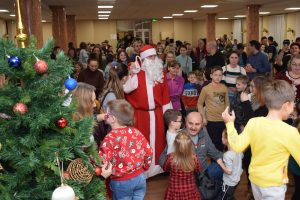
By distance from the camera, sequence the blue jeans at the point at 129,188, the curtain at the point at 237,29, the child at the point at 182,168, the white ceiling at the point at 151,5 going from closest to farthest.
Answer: the blue jeans at the point at 129,188 → the child at the point at 182,168 → the white ceiling at the point at 151,5 → the curtain at the point at 237,29

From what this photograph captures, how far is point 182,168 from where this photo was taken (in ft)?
11.2

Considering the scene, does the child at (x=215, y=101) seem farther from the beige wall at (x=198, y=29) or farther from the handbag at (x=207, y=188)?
the beige wall at (x=198, y=29)

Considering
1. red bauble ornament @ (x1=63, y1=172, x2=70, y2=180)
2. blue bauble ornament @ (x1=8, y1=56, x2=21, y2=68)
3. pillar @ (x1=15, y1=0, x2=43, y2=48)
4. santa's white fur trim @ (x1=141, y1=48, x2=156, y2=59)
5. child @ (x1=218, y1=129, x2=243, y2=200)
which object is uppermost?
pillar @ (x1=15, y1=0, x2=43, y2=48)

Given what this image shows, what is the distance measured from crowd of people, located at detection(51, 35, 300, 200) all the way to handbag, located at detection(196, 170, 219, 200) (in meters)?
0.02

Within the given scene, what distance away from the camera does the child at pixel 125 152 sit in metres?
2.86

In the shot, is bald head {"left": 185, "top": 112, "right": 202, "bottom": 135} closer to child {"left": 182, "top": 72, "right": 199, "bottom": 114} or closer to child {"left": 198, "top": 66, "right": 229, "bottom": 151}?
child {"left": 198, "top": 66, "right": 229, "bottom": 151}

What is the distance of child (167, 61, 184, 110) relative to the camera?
17.8ft

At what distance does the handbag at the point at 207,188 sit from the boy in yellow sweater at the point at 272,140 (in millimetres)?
1286

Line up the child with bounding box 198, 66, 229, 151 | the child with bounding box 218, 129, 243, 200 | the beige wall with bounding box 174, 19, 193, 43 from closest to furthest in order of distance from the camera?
1. the child with bounding box 218, 129, 243, 200
2. the child with bounding box 198, 66, 229, 151
3. the beige wall with bounding box 174, 19, 193, 43

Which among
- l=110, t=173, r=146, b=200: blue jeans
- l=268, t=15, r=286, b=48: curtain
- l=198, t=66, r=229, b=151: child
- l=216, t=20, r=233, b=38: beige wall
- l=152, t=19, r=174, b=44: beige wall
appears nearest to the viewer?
l=110, t=173, r=146, b=200: blue jeans

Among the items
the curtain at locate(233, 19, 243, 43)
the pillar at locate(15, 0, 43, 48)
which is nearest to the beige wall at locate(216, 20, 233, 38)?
the curtain at locate(233, 19, 243, 43)

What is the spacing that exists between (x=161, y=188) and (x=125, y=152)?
6.34ft

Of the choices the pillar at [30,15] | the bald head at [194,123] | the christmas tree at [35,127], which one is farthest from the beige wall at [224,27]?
the christmas tree at [35,127]

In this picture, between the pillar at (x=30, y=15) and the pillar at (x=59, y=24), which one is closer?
the pillar at (x=30, y=15)
